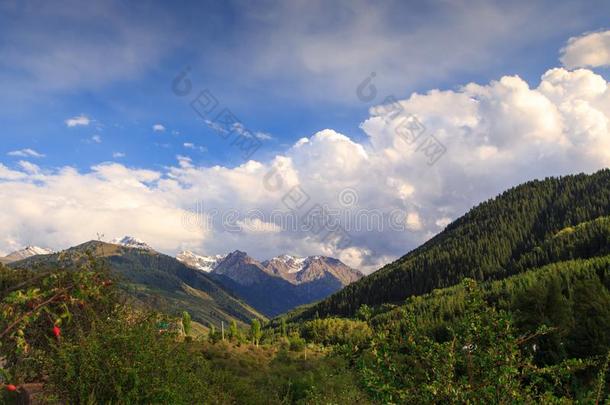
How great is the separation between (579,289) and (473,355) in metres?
65.6

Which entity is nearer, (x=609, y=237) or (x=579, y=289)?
(x=579, y=289)

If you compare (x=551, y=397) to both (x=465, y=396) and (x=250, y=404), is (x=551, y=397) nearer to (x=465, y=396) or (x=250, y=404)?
(x=465, y=396)

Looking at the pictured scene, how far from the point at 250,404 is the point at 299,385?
10604 mm

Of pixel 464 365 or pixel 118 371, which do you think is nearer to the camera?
pixel 464 365

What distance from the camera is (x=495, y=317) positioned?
4.68 metres

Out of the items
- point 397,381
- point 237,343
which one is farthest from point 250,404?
point 237,343

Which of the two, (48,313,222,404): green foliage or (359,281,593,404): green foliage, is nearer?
(359,281,593,404): green foliage

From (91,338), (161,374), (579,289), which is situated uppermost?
(579,289)

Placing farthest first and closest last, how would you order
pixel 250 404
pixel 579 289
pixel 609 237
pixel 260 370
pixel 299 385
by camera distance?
pixel 609 237, pixel 579 289, pixel 260 370, pixel 299 385, pixel 250 404

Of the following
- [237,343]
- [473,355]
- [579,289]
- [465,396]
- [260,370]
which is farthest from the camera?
[579,289]

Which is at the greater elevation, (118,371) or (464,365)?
(464,365)

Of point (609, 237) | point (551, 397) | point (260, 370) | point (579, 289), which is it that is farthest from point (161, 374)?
point (609, 237)

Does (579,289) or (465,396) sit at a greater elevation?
(579,289)

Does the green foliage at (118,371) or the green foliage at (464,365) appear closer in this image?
the green foliage at (464,365)
